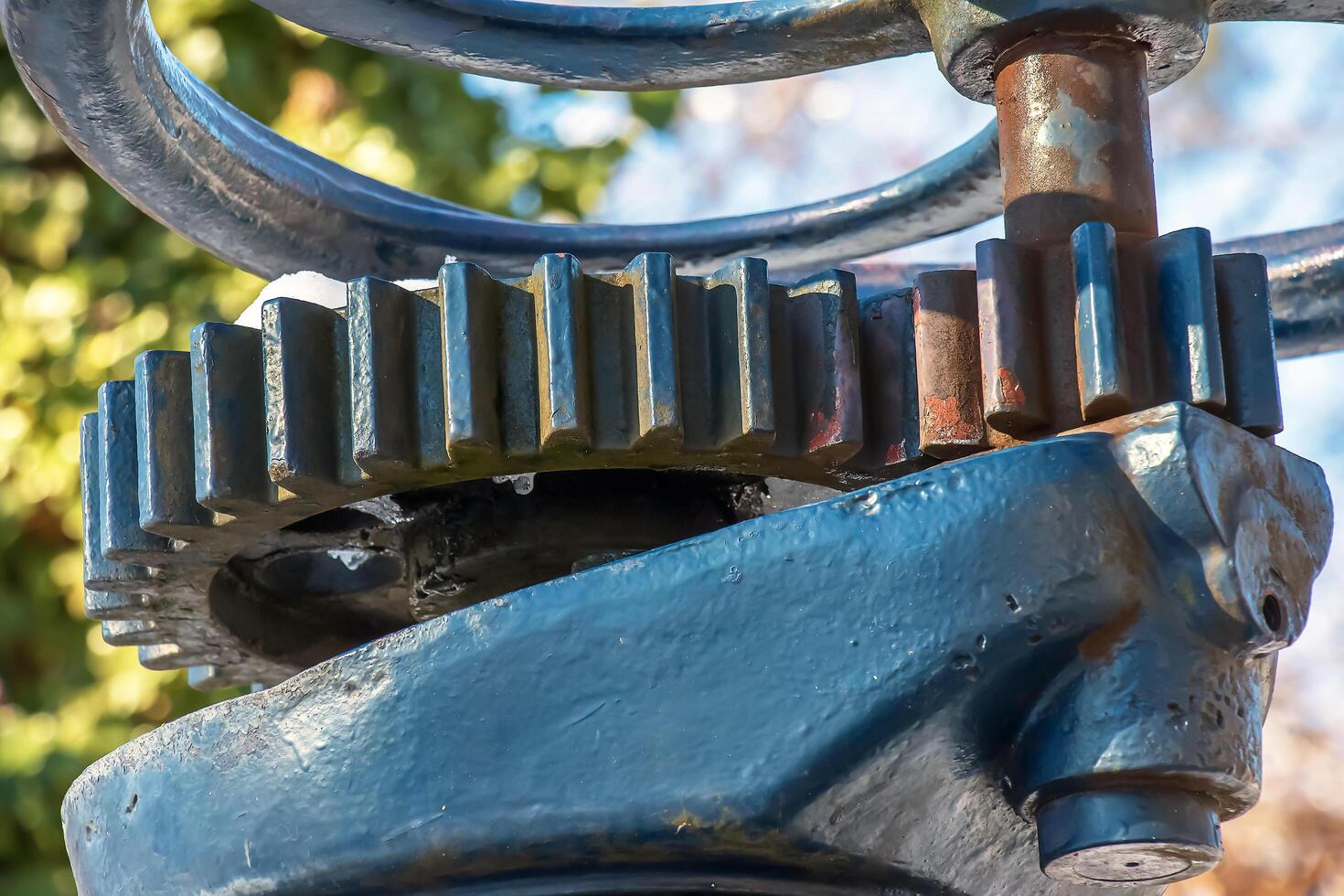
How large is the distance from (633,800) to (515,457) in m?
0.21

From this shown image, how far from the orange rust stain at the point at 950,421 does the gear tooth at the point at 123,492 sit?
489 millimetres

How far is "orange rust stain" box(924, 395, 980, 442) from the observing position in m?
1.01

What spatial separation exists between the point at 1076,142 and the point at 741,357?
0.24 m

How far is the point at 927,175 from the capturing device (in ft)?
5.11

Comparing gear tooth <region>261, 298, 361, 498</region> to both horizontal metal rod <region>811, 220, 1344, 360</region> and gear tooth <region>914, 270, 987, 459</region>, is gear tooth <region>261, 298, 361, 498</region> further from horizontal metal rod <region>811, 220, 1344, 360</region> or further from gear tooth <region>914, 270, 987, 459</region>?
horizontal metal rod <region>811, 220, 1344, 360</region>

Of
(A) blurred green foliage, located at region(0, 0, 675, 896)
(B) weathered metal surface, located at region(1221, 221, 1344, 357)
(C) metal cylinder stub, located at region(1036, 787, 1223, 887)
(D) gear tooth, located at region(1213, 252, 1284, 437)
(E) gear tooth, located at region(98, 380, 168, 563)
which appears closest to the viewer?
(C) metal cylinder stub, located at region(1036, 787, 1223, 887)

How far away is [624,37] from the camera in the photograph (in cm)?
132

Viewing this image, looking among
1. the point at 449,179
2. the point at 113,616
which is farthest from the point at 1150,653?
the point at 449,179

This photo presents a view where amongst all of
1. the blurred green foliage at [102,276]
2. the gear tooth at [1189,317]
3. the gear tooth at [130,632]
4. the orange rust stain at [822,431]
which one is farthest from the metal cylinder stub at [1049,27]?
the blurred green foliage at [102,276]

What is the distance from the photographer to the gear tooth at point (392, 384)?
39.9 inches

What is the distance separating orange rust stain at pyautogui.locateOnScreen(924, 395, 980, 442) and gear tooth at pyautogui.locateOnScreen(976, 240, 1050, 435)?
13 mm

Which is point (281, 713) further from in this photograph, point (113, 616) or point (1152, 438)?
point (1152, 438)

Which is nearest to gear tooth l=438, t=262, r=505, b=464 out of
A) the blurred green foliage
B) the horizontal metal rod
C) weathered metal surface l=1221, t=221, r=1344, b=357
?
the horizontal metal rod

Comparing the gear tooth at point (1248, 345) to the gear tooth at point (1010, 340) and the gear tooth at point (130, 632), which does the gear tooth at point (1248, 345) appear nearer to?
the gear tooth at point (1010, 340)
